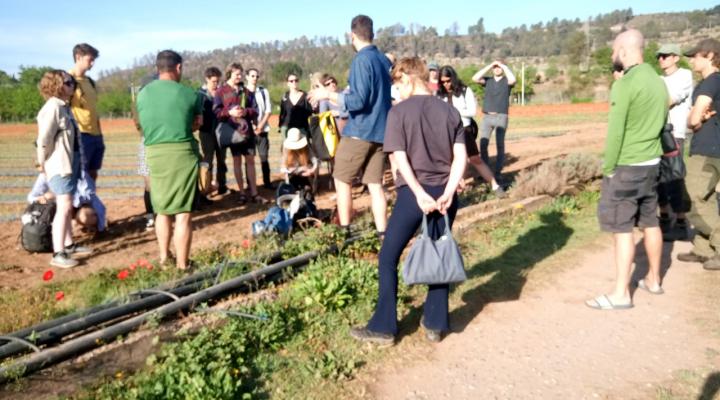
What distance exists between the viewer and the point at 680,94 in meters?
Answer: 6.54

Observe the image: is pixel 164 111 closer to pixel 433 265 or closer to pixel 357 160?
pixel 357 160

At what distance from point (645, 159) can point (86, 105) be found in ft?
20.5

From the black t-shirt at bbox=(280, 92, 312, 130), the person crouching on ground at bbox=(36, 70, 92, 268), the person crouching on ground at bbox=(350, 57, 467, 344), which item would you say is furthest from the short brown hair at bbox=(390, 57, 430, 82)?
the black t-shirt at bbox=(280, 92, 312, 130)

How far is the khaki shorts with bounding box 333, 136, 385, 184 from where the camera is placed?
18.9 feet

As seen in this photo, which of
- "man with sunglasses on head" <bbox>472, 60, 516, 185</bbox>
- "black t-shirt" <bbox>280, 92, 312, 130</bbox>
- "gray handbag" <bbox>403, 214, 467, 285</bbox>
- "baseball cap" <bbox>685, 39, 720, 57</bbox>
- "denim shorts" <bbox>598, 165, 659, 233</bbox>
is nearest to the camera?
"gray handbag" <bbox>403, 214, 467, 285</bbox>

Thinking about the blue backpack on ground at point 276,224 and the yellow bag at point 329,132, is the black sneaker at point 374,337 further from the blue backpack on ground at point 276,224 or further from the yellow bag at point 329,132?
the yellow bag at point 329,132

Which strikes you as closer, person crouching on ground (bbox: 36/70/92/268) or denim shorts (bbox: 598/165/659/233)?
denim shorts (bbox: 598/165/659/233)

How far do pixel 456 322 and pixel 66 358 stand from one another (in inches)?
106

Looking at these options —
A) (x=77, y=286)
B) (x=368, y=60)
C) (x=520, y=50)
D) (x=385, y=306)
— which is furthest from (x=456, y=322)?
(x=520, y=50)

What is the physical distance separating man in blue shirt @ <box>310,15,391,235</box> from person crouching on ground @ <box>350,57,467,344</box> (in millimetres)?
1546

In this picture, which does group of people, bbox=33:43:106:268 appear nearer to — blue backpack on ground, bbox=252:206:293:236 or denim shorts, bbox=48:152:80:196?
denim shorts, bbox=48:152:80:196

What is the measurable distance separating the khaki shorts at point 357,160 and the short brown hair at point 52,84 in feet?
9.93

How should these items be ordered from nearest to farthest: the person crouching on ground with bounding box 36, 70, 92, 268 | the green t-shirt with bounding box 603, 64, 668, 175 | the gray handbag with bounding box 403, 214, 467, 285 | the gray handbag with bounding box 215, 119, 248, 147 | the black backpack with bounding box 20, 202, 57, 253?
the gray handbag with bounding box 403, 214, 467, 285
the green t-shirt with bounding box 603, 64, 668, 175
the person crouching on ground with bounding box 36, 70, 92, 268
the black backpack with bounding box 20, 202, 57, 253
the gray handbag with bounding box 215, 119, 248, 147

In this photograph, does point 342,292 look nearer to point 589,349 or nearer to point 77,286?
point 589,349
